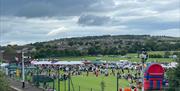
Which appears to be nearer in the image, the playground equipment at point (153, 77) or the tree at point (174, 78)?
the playground equipment at point (153, 77)

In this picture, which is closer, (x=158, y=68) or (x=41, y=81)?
(x=158, y=68)

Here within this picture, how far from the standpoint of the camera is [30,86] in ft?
219

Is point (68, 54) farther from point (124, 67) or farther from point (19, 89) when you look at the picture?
point (19, 89)

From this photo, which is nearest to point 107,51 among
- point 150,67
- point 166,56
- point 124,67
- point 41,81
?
point 166,56

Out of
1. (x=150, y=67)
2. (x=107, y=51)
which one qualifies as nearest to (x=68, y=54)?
(x=107, y=51)

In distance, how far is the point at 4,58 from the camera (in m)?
146

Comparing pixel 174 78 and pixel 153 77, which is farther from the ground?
pixel 153 77

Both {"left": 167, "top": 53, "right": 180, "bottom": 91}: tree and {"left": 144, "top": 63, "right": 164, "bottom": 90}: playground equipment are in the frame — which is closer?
{"left": 144, "top": 63, "right": 164, "bottom": 90}: playground equipment

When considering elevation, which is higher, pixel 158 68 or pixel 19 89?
pixel 158 68

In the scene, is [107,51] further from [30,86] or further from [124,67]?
[30,86]

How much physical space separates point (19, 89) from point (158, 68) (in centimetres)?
3344

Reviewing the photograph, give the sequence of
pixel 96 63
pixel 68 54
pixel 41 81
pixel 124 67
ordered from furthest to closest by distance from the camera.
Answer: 1. pixel 68 54
2. pixel 96 63
3. pixel 124 67
4. pixel 41 81

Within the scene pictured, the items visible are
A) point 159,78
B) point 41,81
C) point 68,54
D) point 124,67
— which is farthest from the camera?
point 68,54

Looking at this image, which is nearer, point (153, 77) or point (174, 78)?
point (153, 77)
